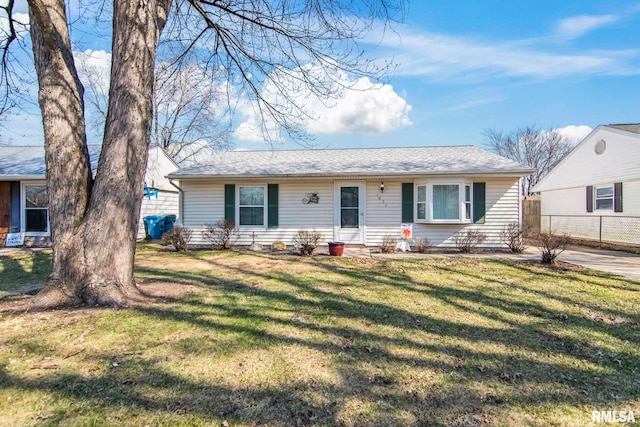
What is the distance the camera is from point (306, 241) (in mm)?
9656

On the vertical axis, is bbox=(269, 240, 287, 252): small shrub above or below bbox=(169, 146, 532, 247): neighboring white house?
below

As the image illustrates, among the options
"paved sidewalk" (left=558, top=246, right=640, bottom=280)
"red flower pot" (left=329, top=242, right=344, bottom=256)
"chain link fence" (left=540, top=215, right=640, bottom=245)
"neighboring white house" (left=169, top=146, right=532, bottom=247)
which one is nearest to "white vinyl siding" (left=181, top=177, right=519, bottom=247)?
"neighboring white house" (left=169, top=146, right=532, bottom=247)

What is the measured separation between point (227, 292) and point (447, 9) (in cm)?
767

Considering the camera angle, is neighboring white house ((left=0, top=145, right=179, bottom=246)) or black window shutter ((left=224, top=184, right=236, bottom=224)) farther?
neighboring white house ((left=0, top=145, right=179, bottom=246))

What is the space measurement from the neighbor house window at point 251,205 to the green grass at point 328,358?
5.57 meters

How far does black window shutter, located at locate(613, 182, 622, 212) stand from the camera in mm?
12197

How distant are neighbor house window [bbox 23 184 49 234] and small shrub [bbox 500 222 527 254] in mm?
15354

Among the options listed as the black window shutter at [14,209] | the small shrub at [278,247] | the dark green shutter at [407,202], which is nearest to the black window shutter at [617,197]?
the dark green shutter at [407,202]

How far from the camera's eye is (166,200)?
15750mm

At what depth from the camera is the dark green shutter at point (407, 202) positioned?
10531mm

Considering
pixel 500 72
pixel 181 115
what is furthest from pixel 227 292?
pixel 181 115

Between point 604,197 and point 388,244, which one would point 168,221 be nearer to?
point 388,244

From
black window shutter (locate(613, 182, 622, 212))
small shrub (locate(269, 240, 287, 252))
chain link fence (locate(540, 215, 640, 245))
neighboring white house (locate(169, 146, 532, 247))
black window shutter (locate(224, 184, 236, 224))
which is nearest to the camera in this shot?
neighboring white house (locate(169, 146, 532, 247))

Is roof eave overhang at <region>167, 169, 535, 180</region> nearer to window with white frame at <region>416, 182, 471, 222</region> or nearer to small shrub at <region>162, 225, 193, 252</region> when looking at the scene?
window with white frame at <region>416, 182, 471, 222</region>
